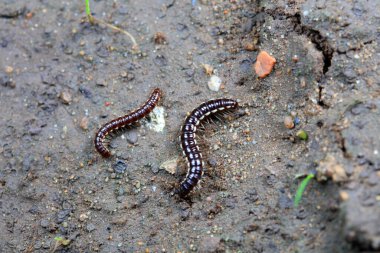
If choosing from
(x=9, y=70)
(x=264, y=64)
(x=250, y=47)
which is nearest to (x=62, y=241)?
(x=9, y=70)

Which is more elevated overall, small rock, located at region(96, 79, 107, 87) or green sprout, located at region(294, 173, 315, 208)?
green sprout, located at region(294, 173, 315, 208)

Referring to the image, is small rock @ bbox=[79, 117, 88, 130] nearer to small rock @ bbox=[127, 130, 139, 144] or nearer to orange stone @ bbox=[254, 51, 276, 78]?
small rock @ bbox=[127, 130, 139, 144]

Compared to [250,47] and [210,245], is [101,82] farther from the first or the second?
[210,245]

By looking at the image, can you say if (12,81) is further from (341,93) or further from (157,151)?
(341,93)

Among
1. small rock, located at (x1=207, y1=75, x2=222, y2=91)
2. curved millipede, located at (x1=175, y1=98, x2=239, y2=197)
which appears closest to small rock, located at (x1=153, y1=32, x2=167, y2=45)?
small rock, located at (x1=207, y1=75, x2=222, y2=91)

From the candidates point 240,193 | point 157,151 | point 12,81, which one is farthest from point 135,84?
point 240,193
